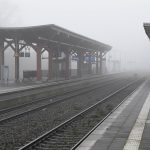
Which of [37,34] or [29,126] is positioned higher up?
[37,34]

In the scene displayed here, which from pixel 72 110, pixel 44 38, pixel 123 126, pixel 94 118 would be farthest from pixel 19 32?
pixel 123 126

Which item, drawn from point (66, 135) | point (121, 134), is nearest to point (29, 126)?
point (66, 135)

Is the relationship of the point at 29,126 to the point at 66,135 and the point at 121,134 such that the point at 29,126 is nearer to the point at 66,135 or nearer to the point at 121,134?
the point at 66,135

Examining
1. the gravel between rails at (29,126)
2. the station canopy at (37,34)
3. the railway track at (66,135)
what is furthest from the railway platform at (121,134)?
the station canopy at (37,34)

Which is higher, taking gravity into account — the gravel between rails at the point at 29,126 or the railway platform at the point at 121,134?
the railway platform at the point at 121,134

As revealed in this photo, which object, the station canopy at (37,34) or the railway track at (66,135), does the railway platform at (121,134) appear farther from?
the station canopy at (37,34)

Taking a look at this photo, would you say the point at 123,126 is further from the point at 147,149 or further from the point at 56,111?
the point at 56,111

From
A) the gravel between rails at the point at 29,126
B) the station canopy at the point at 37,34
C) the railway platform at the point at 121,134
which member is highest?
the station canopy at the point at 37,34

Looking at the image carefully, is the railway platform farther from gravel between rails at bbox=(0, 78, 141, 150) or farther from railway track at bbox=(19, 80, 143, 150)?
gravel between rails at bbox=(0, 78, 141, 150)

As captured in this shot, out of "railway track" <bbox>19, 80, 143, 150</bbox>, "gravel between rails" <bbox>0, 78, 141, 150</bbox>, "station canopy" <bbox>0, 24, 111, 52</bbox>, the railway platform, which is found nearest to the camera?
the railway platform

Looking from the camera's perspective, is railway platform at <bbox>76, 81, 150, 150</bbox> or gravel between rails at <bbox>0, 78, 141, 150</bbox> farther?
gravel between rails at <bbox>0, 78, 141, 150</bbox>

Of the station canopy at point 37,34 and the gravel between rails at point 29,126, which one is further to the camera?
the station canopy at point 37,34

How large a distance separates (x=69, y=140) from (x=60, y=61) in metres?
45.6

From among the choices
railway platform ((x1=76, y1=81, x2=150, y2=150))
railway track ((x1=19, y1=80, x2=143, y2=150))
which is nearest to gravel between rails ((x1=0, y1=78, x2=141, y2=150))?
railway track ((x1=19, y1=80, x2=143, y2=150))
